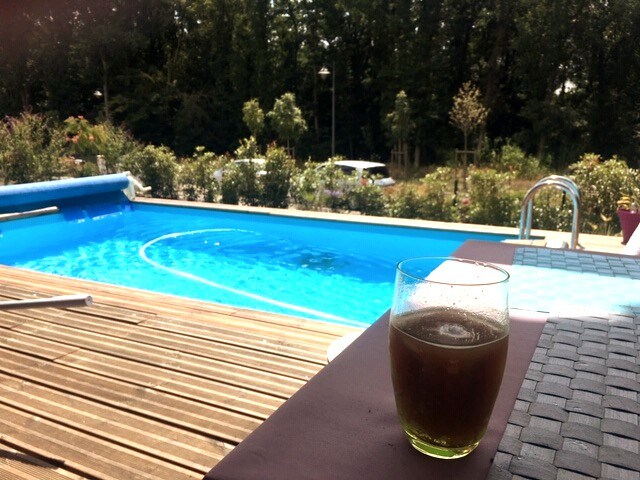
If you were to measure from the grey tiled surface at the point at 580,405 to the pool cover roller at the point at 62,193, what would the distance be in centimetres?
742

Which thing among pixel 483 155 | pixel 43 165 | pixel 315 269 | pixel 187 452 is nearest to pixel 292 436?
pixel 187 452

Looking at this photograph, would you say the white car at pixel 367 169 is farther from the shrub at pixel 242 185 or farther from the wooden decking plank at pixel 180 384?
the wooden decking plank at pixel 180 384

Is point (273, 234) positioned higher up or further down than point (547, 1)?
further down

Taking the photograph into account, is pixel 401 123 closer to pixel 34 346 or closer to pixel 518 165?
pixel 518 165

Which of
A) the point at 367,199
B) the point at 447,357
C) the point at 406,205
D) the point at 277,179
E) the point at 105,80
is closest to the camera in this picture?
the point at 447,357

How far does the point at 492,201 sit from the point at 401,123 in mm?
12347

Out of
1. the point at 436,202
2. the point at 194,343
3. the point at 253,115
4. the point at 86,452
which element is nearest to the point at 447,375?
the point at 86,452

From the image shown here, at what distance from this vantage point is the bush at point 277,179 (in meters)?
8.17

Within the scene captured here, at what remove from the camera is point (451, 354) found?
569 millimetres

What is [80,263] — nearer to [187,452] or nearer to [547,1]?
[187,452]

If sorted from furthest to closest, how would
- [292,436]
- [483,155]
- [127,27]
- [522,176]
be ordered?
[127,27]
[483,155]
[522,176]
[292,436]

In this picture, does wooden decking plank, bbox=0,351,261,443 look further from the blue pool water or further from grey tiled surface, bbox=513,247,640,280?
the blue pool water

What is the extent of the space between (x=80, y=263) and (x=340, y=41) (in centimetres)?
1778

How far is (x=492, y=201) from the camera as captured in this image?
6523 mm
